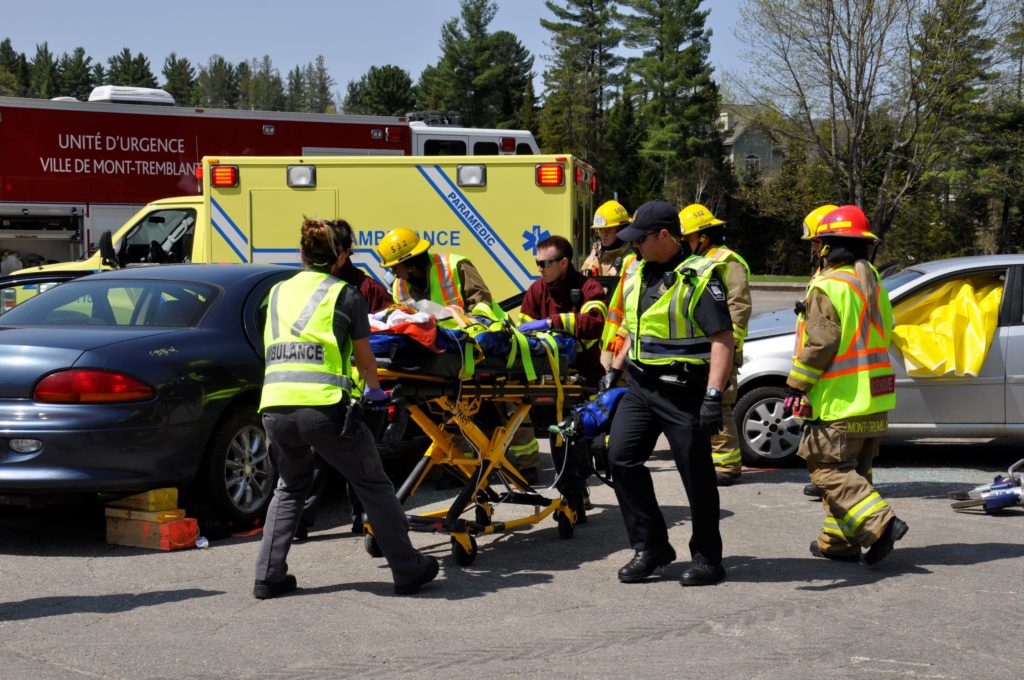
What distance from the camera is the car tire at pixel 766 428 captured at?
873cm

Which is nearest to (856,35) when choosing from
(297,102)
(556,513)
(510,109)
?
(556,513)

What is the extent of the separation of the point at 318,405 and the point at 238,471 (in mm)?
1793

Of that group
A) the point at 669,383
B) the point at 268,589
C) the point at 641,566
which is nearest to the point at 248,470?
the point at 268,589

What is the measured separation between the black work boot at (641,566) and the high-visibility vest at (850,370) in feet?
3.71

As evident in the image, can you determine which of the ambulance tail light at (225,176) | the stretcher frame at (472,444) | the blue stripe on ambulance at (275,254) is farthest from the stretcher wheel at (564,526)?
the ambulance tail light at (225,176)

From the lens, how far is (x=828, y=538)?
610 centimetres

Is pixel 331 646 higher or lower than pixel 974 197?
lower

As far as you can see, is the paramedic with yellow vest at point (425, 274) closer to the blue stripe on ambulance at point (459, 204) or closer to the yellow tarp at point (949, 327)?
the yellow tarp at point (949, 327)

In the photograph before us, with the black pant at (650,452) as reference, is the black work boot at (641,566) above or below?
below

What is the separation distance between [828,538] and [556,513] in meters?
1.47

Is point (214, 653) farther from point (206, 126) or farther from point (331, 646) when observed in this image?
point (206, 126)

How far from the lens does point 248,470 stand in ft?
22.4

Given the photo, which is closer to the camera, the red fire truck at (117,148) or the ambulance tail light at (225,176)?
the ambulance tail light at (225,176)

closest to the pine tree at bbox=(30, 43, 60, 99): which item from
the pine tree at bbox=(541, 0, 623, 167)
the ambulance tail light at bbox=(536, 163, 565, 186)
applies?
the pine tree at bbox=(541, 0, 623, 167)
